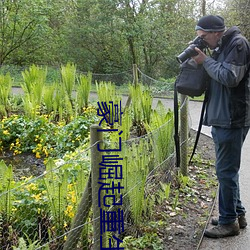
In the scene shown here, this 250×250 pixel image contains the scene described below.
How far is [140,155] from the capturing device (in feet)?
11.1

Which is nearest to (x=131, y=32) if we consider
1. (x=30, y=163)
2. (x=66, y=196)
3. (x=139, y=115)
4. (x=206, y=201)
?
(x=139, y=115)

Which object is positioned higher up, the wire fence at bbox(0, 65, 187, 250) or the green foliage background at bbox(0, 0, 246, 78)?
the green foliage background at bbox(0, 0, 246, 78)

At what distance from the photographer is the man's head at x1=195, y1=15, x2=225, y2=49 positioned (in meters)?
2.93

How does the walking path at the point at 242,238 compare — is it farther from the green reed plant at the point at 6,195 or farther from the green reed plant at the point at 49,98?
the green reed plant at the point at 49,98

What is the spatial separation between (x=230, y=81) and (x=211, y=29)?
474 millimetres

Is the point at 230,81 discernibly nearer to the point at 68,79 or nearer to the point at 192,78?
the point at 192,78

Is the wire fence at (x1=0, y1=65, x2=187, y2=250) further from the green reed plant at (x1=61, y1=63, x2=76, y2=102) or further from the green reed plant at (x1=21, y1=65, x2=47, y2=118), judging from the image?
the green reed plant at (x1=61, y1=63, x2=76, y2=102)

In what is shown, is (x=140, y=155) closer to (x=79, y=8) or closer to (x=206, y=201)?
(x=206, y=201)

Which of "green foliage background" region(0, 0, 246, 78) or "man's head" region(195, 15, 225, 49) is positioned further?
"green foliage background" region(0, 0, 246, 78)

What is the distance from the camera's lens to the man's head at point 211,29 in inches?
115

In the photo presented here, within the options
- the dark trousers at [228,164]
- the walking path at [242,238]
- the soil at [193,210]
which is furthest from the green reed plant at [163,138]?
the dark trousers at [228,164]

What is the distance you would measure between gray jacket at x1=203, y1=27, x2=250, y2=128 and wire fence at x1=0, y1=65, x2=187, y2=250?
836mm

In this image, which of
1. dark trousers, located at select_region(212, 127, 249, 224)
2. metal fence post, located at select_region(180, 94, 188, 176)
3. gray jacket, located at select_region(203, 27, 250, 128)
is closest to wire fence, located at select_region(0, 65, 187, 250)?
dark trousers, located at select_region(212, 127, 249, 224)

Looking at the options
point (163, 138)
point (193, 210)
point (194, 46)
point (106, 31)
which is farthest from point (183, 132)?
point (106, 31)
